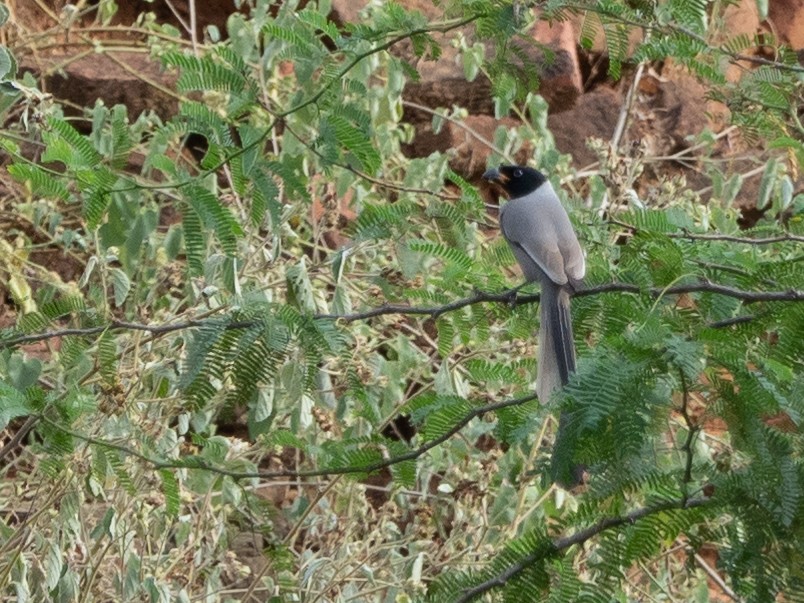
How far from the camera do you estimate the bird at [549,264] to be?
2.96 m

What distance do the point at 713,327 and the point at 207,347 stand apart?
116 cm

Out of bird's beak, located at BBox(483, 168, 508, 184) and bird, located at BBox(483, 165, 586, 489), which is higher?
bird, located at BBox(483, 165, 586, 489)

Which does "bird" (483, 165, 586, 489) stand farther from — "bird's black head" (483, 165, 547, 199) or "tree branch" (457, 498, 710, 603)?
"tree branch" (457, 498, 710, 603)

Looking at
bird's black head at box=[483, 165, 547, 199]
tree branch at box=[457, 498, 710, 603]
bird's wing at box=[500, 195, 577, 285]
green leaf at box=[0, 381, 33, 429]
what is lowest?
bird's black head at box=[483, 165, 547, 199]

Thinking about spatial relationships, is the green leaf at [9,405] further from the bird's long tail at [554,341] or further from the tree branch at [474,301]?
the bird's long tail at [554,341]

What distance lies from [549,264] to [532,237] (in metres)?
0.46

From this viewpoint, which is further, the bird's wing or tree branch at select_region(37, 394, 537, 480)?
the bird's wing

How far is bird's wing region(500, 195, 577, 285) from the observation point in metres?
4.12

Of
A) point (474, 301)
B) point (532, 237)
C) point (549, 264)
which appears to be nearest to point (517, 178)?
point (532, 237)

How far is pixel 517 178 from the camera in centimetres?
537

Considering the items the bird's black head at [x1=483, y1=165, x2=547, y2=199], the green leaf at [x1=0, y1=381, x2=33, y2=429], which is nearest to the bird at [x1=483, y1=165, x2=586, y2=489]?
the bird's black head at [x1=483, y1=165, x2=547, y2=199]

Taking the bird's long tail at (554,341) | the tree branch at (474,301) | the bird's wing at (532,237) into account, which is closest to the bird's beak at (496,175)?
the bird's wing at (532,237)

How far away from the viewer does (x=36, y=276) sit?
22.1 ft

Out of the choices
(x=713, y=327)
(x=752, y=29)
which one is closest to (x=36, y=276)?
(x=713, y=327)
